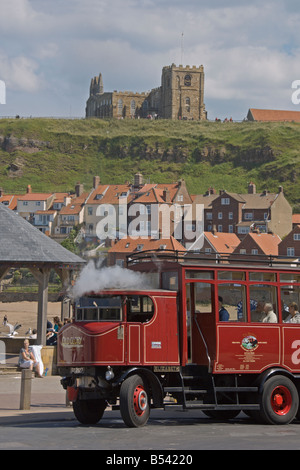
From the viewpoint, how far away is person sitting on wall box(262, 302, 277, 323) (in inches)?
664

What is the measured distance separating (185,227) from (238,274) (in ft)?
348

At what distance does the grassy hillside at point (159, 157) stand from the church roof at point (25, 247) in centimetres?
13186

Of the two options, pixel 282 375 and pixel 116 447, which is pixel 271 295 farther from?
pixel 116 447

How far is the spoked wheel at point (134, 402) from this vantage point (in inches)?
580

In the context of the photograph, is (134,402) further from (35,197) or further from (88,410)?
(35,197)

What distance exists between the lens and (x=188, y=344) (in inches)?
635

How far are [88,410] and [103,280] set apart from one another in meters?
2.60

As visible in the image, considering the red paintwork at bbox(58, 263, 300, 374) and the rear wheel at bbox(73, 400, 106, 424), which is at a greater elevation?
the red paintwork at bbox(58, 263, 300, 374)

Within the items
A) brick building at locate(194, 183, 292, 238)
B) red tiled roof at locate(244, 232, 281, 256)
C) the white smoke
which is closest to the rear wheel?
the white smoke

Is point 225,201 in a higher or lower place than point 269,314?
higher

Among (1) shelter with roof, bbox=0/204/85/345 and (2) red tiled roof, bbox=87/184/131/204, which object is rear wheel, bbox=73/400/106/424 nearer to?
(1) shelter with roof, bbox=0/204/85/345

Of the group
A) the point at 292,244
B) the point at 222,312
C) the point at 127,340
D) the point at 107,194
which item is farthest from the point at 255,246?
the point at 127,340

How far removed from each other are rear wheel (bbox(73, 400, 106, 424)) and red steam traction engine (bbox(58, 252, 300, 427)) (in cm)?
2
